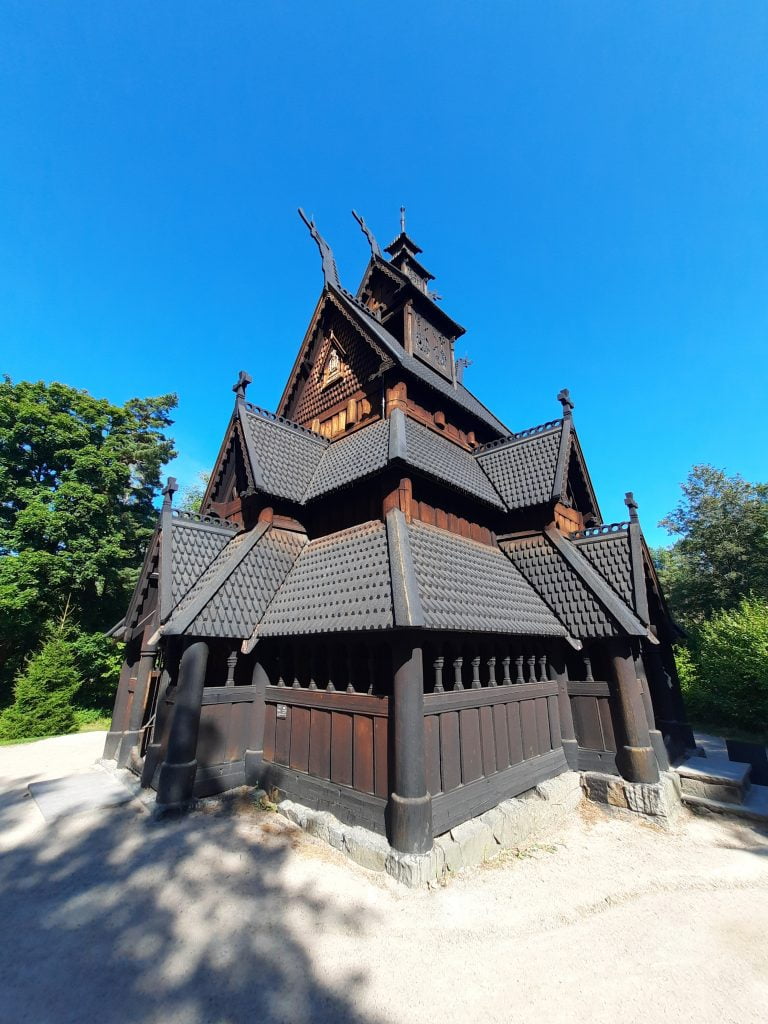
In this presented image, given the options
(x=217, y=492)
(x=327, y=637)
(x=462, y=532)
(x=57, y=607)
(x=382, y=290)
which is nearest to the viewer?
(x=327, y=637)

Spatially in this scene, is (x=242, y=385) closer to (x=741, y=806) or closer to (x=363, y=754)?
(x=363, y=754)

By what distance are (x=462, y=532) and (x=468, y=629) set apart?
12.6 feet

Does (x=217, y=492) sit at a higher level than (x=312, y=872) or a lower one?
higher

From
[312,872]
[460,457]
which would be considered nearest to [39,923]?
[312,872]

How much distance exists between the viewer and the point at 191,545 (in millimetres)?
9070

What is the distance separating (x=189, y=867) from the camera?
5.30 meters

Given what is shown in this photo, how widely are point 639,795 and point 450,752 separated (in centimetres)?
440

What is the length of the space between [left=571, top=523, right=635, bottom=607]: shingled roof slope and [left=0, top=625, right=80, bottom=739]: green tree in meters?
19.7

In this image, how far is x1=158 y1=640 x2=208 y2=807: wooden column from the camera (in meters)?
6.73

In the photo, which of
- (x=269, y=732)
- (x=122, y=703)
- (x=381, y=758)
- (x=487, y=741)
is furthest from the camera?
(x=122, y=703)

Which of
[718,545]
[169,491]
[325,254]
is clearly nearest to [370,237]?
[325,254]

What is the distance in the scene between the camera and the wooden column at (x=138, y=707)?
9711 millimetres

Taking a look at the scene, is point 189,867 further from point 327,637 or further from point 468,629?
point 468,629

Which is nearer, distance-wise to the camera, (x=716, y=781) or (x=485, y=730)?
(x=485, y=730)
